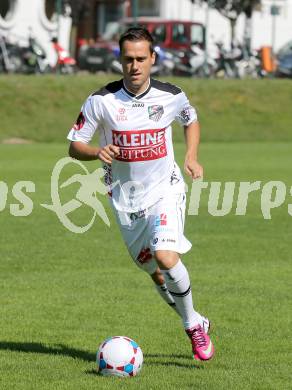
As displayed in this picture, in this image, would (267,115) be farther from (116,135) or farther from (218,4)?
(116,135)

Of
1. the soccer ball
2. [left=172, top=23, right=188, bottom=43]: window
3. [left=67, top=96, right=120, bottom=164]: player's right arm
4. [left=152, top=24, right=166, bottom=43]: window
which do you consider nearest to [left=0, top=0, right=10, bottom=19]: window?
[left=152, top=24, right=166, bottom=43]: window

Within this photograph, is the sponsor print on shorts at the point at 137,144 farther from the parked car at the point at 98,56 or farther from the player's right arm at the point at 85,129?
the parked car at the point at 98,56

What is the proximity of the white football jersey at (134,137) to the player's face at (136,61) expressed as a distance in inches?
8.3

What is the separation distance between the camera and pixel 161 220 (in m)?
8.93

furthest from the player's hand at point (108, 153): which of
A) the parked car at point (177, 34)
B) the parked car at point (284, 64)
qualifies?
the parked car at point (177, 34)

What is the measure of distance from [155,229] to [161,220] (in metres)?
0.08

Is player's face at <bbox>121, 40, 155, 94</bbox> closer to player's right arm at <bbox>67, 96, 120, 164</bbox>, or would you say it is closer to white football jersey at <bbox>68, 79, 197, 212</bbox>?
white football jersey at <bbox>68, 79, 197, 212</bbox>

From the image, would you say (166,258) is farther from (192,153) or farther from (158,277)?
(192,153)

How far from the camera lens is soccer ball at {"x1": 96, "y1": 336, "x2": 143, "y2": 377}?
8.36m

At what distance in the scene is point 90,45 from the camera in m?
49.2

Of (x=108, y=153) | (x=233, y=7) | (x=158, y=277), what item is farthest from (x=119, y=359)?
(x=233, y=7)

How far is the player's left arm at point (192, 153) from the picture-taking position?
8781mm

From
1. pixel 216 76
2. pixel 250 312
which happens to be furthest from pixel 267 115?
pixel 250 312

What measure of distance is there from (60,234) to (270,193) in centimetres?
710
